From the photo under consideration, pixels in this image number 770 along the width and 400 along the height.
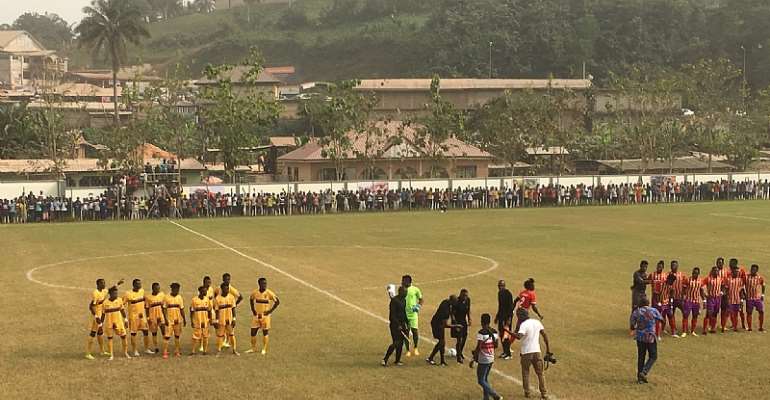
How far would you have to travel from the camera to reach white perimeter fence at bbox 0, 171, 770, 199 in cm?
6825

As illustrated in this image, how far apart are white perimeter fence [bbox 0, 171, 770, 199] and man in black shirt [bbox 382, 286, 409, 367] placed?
50378 mm

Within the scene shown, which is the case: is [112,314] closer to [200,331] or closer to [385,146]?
[200,331]

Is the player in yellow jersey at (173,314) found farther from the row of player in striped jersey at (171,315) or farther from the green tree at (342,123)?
the green tree at (342,123)

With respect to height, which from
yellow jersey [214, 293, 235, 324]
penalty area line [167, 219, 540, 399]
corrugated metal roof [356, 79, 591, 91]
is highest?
corrugated metal roof [356, 79, 591, 91]

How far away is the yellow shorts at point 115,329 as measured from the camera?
2311 centimetres

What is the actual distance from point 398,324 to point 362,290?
11.2 m

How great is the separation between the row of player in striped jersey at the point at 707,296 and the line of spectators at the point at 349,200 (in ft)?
156

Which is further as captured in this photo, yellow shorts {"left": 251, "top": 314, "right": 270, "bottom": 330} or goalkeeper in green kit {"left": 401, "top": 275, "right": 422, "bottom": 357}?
yellow shorts {"left": 251, "top": 314, "right": 270, "bottom": 330}

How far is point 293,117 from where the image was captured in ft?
480

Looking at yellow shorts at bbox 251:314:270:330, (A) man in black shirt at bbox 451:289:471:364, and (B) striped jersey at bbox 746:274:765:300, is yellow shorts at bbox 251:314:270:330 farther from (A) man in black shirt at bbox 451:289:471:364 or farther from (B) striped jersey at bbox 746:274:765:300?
(B) striped jersey at bbox 746:274:765:300

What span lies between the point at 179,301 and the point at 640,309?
1022 cm

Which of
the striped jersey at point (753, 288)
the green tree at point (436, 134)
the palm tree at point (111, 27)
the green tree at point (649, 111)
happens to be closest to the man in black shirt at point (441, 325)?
the striped jersey at point (753, 288)

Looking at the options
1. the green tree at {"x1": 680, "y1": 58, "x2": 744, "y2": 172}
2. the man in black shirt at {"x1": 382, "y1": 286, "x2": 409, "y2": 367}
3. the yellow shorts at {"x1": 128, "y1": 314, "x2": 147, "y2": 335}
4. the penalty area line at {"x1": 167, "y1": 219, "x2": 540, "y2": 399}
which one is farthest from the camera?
the green tree at {"x1": 680, "y1": 58, "x2": 744, "y2": 172}

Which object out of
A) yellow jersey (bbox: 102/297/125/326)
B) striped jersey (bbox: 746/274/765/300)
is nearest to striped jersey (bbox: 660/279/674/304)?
striped jersey (bbox: 746/274/765/300)
